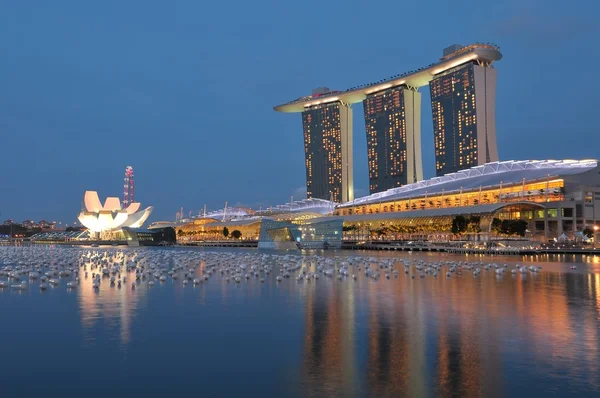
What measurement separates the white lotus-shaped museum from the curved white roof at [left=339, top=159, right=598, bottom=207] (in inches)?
2177

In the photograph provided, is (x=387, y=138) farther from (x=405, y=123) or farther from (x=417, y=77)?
(x=417, y=77)

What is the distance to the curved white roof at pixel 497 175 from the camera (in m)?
80.0

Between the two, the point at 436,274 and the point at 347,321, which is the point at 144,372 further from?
Result: the point at 436,274

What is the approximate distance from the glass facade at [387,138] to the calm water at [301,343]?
386ft

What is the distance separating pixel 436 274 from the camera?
1202 inches

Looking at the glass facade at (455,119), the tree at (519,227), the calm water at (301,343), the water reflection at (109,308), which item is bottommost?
the calm water at (301,343)

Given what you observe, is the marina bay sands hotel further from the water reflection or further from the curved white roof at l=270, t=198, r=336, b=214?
the water reflection

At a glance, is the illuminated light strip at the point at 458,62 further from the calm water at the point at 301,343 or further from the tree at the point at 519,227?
the calm water at the point at 301,343

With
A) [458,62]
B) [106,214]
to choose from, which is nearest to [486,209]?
[458,62]

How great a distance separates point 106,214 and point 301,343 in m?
119

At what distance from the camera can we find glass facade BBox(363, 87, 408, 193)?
454ft

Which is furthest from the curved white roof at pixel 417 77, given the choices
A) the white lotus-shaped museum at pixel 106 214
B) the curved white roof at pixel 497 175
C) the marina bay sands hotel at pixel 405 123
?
the white lotus-shaped museum at pixel 106 214

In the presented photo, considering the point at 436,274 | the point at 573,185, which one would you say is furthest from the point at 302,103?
the point at 436,274

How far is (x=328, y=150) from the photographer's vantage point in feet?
518
